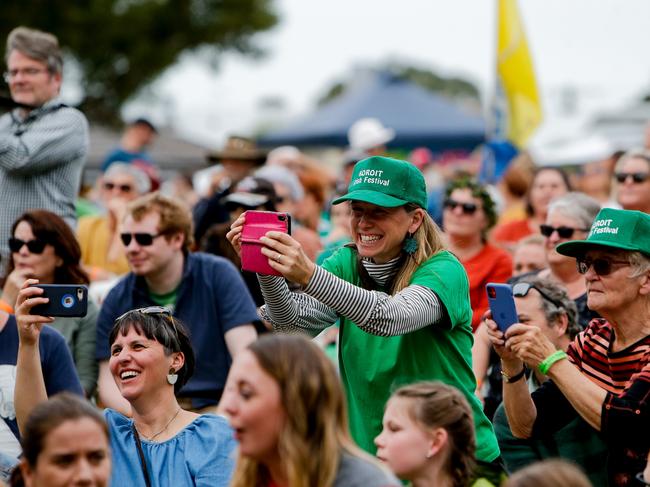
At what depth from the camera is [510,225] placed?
9.84m

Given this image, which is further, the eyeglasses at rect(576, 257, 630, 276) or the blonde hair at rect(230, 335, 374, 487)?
the eyeglasses at rect(576, 257, 630, 276)

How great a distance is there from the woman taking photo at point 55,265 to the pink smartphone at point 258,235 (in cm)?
250

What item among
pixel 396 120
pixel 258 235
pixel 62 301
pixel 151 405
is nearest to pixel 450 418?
pixel 258 235

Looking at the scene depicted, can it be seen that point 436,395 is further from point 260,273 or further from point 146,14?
point 146,14

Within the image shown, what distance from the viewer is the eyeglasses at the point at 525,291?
560 cm

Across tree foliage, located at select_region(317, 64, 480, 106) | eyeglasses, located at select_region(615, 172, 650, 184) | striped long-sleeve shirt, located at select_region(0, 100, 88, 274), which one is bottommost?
eyeglasses, located at select_region(615, 172, 650, 184)

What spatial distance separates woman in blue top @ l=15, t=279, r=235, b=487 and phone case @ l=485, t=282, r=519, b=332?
1.22m

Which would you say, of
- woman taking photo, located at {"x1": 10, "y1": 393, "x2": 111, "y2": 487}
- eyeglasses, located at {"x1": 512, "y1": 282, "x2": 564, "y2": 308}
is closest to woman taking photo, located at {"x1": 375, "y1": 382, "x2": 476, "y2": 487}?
woman taking photo, located at {"x1": 10, "y1": 393, "x2": 111, "y2": 487}

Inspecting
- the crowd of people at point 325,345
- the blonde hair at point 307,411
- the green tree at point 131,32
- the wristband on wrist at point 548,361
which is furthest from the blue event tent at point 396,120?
the blonde hair at point 307,411

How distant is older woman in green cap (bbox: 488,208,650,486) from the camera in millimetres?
4645

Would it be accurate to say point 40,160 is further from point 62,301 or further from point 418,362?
point 418,362

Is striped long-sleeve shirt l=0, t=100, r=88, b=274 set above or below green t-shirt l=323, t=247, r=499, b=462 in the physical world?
above

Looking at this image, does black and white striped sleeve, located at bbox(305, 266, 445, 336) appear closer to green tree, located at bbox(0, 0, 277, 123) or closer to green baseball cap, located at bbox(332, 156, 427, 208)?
green baseball cap, located at bbox(332, 156, 427, 208)

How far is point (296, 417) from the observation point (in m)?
3.57
